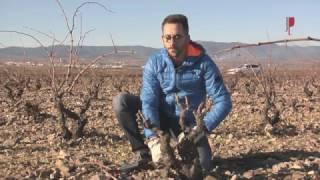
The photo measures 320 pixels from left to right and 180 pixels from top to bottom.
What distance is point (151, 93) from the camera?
5070 mm

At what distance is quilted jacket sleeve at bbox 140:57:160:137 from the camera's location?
500 centimetres

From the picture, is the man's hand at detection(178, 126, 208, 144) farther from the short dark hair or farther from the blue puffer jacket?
the short dark hair

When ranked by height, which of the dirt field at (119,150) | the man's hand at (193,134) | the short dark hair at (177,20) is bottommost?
the dirt field at (119,150)

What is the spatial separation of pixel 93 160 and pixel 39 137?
86.3 inches

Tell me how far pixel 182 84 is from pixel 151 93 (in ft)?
0.93

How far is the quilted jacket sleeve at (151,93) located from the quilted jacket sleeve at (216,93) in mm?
445

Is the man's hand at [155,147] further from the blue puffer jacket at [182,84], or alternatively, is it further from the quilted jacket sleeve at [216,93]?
the quilted jacket sleeve at [216,93]

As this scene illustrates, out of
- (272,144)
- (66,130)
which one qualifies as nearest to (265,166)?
(272,144)

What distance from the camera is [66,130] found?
765 cm

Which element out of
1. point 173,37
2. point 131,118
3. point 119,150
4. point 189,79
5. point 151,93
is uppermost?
point 173,37

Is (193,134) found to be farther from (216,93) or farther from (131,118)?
(131,118)

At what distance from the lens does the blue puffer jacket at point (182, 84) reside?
193 inches

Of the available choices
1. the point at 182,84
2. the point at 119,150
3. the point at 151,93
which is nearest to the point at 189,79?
the point at 182,84

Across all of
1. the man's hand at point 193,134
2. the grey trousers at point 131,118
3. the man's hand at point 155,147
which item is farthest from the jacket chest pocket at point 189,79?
the man's hand at point 193,134
